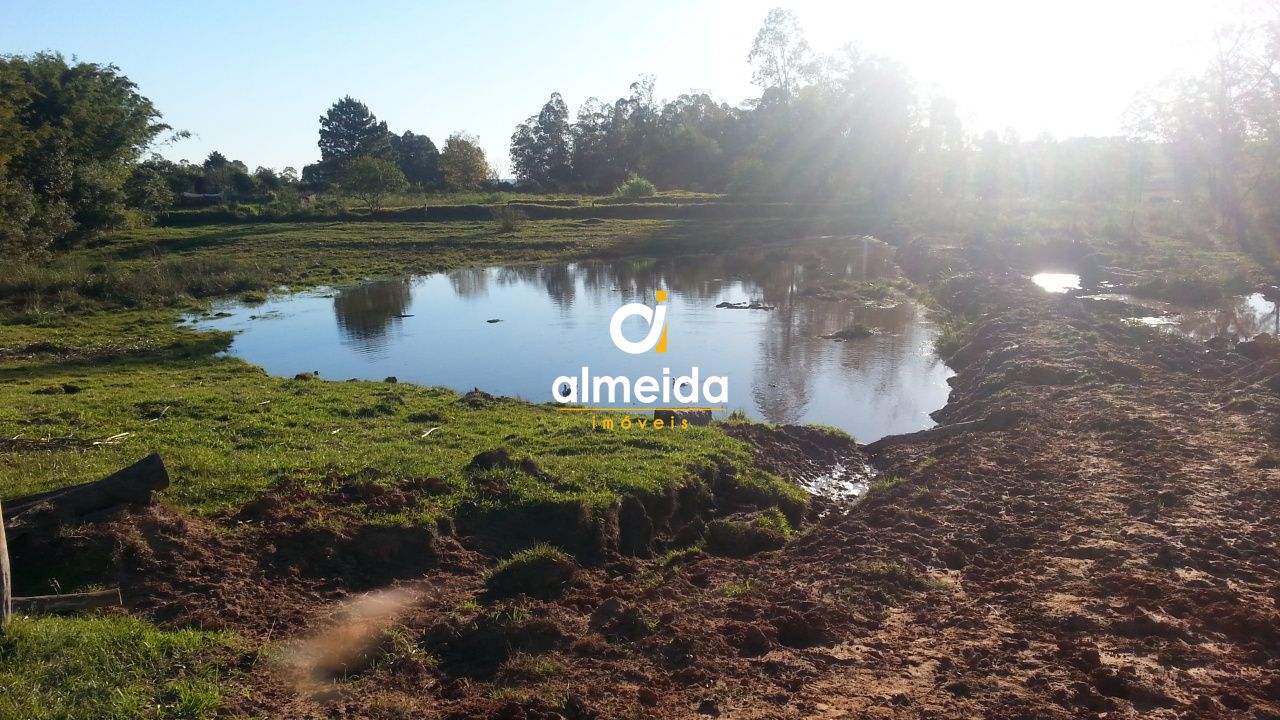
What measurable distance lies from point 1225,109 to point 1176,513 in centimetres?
4163

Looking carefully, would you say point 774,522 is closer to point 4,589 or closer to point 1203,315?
point 4,589

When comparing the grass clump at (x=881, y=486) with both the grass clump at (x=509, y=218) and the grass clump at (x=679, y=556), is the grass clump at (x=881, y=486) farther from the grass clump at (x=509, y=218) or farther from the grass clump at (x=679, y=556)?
the grass clump at (x=509, y=218)

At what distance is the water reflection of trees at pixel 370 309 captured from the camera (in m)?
24.8

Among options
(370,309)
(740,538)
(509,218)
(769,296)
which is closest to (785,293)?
(769,296)

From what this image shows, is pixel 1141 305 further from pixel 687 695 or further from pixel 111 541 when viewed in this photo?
pixel 111 541

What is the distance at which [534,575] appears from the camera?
7629 mm

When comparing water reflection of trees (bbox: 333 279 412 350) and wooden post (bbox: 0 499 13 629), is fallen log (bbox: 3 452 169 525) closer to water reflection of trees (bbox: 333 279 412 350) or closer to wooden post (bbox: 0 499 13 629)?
wooden post (bbox: 0 499 13 629)

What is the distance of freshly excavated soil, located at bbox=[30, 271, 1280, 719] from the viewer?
5.55 meters

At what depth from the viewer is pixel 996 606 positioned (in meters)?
7.13

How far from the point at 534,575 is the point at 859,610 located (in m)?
2.96

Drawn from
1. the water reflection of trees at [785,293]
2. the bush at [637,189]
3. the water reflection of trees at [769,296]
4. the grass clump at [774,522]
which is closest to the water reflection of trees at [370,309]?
the water reflection of trees at [769,296]

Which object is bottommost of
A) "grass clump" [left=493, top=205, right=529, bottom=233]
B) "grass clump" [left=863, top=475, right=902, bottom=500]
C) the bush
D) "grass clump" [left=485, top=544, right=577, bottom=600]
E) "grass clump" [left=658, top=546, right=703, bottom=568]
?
"grass clump" [left=658, top=546, right=703, bottom=568]

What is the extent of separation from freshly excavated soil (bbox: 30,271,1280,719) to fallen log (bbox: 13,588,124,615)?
0.81 feet

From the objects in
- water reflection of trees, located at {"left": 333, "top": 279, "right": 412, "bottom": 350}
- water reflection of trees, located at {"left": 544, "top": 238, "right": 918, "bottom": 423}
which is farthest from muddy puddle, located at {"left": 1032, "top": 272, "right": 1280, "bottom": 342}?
water reflection of trees, located at {"left": 333, "top": 279, "right": 412, "bottom": 350}
